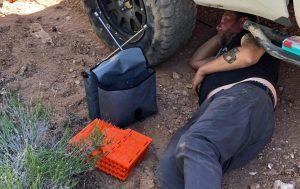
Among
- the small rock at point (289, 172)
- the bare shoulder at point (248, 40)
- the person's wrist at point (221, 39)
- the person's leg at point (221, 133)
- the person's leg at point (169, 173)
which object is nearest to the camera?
the person's leg at point (221, 133)

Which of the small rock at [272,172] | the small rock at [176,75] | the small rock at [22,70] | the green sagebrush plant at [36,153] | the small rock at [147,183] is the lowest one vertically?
the small rock at [272,172]

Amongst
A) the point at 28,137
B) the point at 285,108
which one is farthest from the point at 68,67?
the point at 285,108

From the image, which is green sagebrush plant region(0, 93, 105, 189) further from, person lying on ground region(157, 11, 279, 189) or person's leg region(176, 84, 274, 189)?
person's leg region(176, 84, 274, 189)

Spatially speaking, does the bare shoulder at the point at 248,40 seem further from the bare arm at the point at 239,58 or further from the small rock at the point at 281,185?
the small rock at the point at 281,185

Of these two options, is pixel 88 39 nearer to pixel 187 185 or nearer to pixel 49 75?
pixel 49 75

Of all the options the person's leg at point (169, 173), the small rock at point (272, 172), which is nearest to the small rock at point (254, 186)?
the small rock at point (272, 172)

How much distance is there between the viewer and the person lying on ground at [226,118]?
273 cm

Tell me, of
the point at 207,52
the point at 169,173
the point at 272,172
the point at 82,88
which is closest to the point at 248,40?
the point at 207,52

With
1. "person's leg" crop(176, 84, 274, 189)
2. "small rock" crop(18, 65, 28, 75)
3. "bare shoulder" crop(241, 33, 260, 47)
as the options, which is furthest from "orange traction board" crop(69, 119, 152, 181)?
"small rock" crop(18, 65, 28, 75)

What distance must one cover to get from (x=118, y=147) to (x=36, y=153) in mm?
513

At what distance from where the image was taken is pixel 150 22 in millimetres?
3596

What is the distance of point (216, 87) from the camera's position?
3324 mm

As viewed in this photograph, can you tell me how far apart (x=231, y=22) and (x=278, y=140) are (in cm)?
84

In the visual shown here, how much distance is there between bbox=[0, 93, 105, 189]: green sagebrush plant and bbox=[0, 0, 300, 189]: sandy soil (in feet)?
0.59
